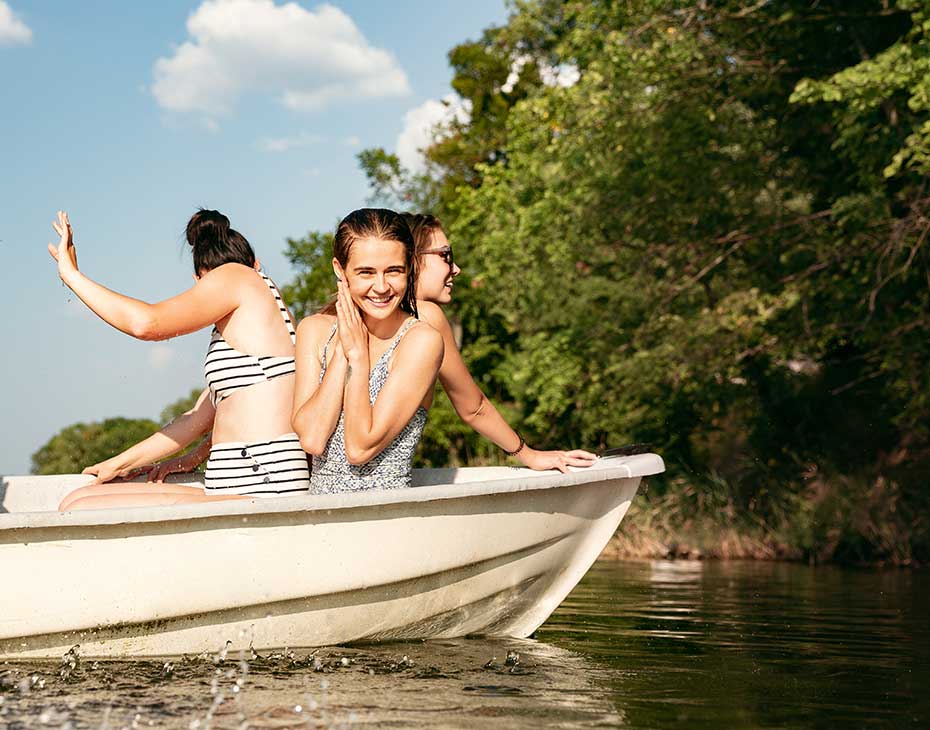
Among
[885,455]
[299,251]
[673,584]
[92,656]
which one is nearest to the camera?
[92,656]

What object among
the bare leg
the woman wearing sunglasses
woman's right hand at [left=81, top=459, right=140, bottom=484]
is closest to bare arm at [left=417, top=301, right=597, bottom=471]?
the woman wearing sunglasses

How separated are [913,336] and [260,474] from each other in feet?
34.8

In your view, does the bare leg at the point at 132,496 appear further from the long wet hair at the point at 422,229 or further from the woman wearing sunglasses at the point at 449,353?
the long wet hair at the point at 422,229

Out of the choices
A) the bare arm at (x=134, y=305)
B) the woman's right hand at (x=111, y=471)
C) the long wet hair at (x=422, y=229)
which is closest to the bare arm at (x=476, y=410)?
the long wet hair at (x=422, y=229)

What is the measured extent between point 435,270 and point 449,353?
0.35 metres

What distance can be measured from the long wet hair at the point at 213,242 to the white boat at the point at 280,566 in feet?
3.53

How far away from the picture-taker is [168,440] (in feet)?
18.7

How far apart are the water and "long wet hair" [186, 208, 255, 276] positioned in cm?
152

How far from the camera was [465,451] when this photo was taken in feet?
81.6

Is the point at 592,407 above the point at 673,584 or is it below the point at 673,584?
above

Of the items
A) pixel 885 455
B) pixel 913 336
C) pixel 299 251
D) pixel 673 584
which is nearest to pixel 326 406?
pixel 673 584

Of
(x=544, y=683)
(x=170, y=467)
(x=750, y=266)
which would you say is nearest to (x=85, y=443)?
(x=750, y=266)

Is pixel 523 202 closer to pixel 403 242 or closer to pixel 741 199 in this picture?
pixel 741 199

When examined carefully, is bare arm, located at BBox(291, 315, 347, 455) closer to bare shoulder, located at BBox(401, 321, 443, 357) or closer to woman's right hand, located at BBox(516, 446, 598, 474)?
bare shoulder, located at BBox(401, 321, 443, 357)
